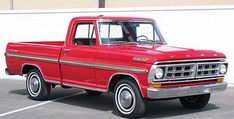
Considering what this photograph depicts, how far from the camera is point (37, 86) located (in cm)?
1123

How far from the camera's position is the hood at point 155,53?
8539 mm

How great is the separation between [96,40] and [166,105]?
2.11 meters

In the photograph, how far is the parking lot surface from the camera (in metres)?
9.37

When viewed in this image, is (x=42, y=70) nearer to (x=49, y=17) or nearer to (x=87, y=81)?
(x=87, y=81)

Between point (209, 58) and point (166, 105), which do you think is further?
point (166, 105)

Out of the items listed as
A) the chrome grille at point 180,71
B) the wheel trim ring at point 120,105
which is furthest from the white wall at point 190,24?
the wheel trim ring at point 120,105

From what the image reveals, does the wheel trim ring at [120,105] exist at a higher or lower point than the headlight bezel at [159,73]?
lower

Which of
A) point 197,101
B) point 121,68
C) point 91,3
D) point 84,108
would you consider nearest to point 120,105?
point 121,68

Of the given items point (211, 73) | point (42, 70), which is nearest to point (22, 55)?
point (42, 70)

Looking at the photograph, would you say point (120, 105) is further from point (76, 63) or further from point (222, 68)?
point (222, 68)

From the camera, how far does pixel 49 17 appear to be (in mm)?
16250

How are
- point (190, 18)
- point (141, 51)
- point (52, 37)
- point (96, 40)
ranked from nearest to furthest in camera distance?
point (141, 51)
point (96, 40)
point (190, 18)
point (52, 37)

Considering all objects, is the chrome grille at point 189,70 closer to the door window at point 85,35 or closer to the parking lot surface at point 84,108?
the parking lot surface at point 84,108

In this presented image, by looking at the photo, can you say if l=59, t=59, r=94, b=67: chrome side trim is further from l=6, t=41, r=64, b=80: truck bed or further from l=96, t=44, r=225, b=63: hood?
l=96, t=44, r=225, b=63: hood
